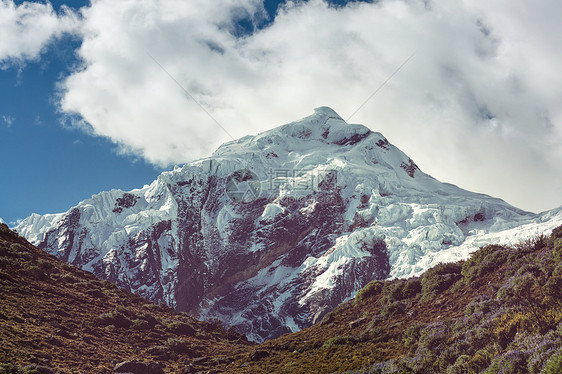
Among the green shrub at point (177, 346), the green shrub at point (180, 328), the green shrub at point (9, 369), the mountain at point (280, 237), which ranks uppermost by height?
the mountain at point (280, 237)

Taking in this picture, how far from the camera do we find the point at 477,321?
20.6 m

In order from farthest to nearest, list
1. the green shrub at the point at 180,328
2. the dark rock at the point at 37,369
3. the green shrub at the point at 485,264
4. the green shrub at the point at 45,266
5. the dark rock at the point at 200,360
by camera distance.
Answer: the green shrub at the point at 45,266 → the green shrub at the point at 180,328 → the dark rock at the point at 200,360 → the green shrub at the point at 485,264 → the dark rock at the point at 37,369

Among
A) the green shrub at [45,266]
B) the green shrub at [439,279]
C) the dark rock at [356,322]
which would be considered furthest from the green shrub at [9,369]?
the green shrub at [439,279]

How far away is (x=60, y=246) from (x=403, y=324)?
584ft

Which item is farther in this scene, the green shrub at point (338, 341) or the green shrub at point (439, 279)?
the green shrub at point (439, 279)

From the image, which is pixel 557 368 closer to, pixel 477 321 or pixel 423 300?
pixel 477 321

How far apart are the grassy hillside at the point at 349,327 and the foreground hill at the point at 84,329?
0.27 feet

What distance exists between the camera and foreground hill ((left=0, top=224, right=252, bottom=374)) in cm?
2334

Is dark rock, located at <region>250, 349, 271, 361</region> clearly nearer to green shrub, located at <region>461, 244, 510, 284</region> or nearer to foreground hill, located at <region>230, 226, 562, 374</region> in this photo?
foreground hill, located at <region>230, 226, 562, 374</region>

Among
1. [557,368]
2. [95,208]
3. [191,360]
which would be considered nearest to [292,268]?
[95,208]

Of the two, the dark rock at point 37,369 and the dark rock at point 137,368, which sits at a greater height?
the dark rock at point 37,369

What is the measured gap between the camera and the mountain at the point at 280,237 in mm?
142750

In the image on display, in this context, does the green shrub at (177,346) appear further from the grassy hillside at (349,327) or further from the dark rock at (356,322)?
the dark rock at (356,322)

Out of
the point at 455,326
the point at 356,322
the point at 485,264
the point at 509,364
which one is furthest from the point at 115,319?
the point at 509,364
